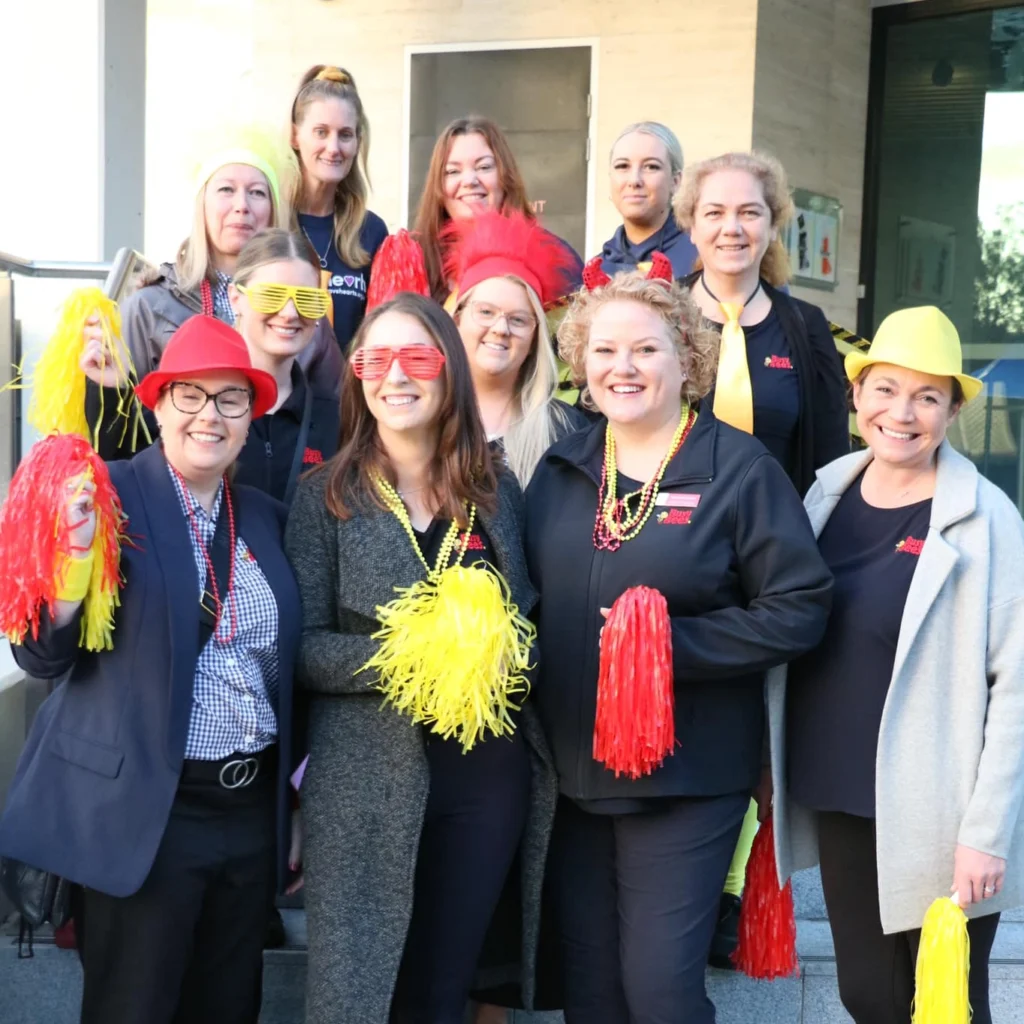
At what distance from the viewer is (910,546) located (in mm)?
2801

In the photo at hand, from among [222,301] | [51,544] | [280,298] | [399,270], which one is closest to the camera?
[51,544]

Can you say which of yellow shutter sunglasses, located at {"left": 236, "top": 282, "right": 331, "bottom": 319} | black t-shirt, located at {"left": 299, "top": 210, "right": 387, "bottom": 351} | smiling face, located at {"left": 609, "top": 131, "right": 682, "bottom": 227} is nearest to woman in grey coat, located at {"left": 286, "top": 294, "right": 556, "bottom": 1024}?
yellow shutter sunglasses, located at {"left": 236, "top": 282, "right": 331, "bottom": 319}

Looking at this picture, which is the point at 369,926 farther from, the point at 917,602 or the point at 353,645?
the point at 917,602

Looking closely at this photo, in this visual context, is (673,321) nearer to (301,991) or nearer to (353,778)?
(353,778)

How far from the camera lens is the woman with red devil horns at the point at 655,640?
2732mm

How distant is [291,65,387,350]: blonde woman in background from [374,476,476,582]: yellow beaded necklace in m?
1.52

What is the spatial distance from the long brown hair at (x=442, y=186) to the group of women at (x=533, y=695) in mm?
1264

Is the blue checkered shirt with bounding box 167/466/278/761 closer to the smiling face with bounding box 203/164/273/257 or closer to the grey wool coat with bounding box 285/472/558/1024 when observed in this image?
the grey wool coat with bounding box 285/472/558/1024

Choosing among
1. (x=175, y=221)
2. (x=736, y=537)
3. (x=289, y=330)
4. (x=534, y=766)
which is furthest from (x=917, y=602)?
(x=175, y=221)

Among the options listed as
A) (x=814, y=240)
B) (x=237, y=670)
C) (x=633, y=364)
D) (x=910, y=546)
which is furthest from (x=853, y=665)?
(x=814, y=240)

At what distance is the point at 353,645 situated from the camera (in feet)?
8.84

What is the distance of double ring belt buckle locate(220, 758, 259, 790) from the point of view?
2.62m

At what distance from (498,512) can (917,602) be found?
0.89m

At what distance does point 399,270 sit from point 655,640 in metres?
1.87
